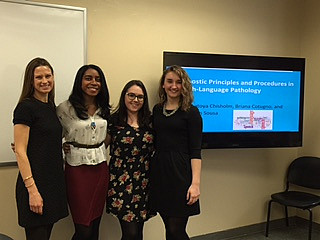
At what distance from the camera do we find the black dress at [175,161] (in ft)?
7.40

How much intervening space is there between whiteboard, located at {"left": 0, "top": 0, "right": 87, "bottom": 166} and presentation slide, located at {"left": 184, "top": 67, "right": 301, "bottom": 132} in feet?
3.09

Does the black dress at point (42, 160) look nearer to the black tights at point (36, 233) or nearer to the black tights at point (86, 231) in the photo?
the black tights at point (36, 233)

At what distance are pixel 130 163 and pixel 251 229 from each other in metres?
1.89

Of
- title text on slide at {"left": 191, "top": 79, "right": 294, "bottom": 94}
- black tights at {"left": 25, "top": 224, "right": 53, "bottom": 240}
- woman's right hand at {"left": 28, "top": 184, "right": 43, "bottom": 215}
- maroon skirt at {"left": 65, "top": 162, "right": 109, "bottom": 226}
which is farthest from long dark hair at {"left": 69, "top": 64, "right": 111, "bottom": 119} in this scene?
title text on slide at {"left": 191, "top": 79, "right": 294, "bottom": 94}

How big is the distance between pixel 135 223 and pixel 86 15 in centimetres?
157

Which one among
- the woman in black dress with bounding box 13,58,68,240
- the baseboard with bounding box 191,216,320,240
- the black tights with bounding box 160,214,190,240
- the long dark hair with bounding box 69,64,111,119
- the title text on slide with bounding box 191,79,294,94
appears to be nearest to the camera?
the woman in black dress with bounding box 13,58,68,240

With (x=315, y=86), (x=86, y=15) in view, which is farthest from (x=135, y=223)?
(x=315, y=86)

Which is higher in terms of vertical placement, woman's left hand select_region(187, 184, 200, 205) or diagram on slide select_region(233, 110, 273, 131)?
diagram on slide select_region(233, 110, 273, 131)

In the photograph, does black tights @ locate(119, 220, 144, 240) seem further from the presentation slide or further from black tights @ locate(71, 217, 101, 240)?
the presentation slide

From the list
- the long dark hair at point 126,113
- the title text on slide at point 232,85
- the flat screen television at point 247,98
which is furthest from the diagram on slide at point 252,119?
the long dark hair at point 126,113

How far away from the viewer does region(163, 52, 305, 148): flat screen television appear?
9.72 ft

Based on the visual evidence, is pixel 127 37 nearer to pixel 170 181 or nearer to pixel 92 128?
pixel 92 128

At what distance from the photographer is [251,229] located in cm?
352

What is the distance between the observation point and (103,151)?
7.47 feet
